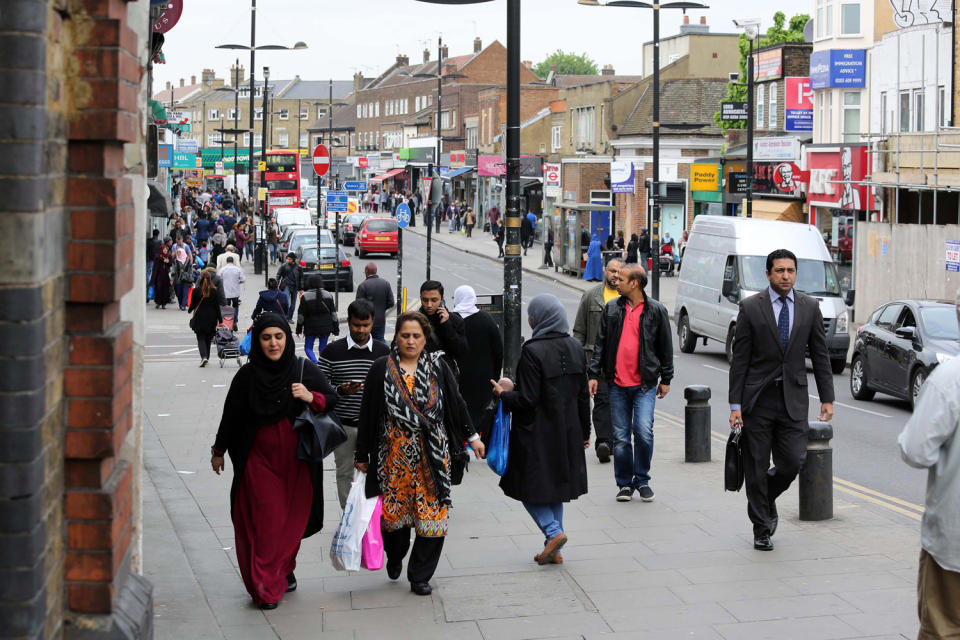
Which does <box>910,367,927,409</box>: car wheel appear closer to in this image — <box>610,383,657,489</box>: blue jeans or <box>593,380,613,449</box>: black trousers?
<box>593,380,613,449</box>: black trousers

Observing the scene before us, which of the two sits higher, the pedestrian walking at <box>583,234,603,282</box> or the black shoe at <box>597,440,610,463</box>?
the pedestrian walking at <box>583,234,603,282</box>

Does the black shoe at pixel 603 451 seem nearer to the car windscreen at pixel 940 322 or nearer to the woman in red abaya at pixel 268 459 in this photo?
the woman in red abaya at pixel 268 459

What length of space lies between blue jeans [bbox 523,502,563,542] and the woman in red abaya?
5.00 ft

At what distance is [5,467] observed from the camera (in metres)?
3.70

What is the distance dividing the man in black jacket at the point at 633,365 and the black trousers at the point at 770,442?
1.52 metres

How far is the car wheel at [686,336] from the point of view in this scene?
26.0 meters

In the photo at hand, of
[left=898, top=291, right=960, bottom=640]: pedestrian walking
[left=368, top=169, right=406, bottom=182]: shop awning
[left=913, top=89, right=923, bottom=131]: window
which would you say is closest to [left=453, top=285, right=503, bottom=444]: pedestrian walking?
[left=898, top=291, right=960, bottom=640]: pedestrian walking

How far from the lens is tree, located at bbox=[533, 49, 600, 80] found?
560ft

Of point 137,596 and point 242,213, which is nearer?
point 137,596

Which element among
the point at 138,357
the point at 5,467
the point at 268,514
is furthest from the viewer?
the point at 268,514

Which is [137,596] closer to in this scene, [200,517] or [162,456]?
[200,517]

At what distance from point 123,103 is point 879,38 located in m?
37.6

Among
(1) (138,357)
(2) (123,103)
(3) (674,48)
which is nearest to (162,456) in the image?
(1) (138,357)

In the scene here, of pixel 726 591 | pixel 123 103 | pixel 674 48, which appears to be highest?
pixel 674 48
